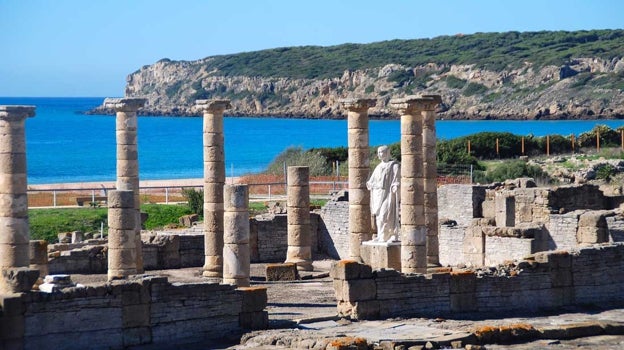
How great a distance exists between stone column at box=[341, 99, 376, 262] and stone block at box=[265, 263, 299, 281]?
1.28 m

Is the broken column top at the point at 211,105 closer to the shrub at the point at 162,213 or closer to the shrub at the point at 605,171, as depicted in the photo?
the shrub at the point at 162,213

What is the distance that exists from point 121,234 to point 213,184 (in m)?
3.48

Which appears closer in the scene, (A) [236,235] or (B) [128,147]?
(A) [236,235]

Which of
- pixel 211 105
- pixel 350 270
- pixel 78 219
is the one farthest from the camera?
pixel 78 219

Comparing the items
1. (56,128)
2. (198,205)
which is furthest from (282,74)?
(198,205)

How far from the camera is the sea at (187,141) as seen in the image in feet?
288

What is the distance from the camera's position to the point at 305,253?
100ft

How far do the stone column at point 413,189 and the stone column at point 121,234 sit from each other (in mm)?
5051

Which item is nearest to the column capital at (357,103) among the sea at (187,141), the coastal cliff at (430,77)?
the sea at (187,141)

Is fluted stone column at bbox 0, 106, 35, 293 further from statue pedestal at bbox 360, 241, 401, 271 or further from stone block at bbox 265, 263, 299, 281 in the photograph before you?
statue pedestal at bbox 360, 241, 401, 271

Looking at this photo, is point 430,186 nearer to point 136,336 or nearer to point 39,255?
point 39,255

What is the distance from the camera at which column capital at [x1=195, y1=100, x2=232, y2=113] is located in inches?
1133

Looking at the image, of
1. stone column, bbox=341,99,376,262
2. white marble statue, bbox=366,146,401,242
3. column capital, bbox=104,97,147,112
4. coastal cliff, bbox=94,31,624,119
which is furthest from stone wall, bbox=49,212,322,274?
coastal cliff, bbox=94,31,624,119

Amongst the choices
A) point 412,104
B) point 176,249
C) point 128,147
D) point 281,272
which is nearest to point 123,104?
point 128,147
